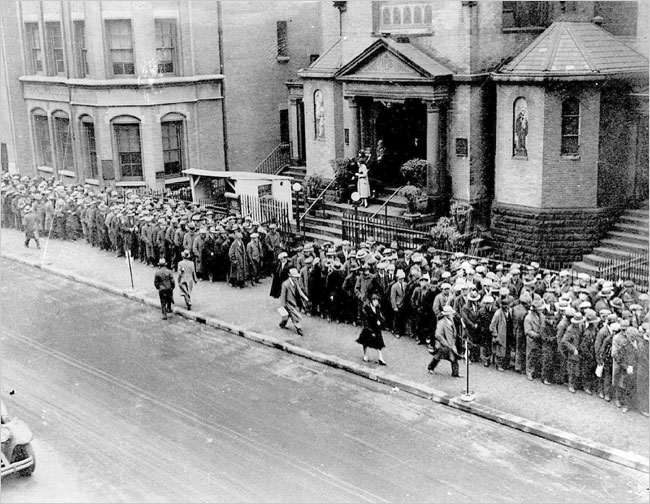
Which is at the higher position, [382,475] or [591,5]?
[591,5]

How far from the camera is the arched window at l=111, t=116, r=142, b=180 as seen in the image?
106 ft

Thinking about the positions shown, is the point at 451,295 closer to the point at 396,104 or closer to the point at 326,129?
the point at 396,104

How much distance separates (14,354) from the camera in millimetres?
17594

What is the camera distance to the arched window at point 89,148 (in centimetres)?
3338

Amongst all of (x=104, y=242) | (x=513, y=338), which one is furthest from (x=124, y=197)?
(x=513, y=338)

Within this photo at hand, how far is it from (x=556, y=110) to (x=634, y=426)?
1077cm

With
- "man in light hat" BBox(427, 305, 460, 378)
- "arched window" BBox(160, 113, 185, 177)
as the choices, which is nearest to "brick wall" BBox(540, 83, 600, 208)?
"man in light hat" BBox(427, 305, 460, 378)

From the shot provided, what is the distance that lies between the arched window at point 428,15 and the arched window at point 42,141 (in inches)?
761

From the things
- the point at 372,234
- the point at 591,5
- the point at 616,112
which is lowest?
the point at 372,234

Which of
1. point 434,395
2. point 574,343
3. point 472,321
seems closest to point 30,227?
point 472,321

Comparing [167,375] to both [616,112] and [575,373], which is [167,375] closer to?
[575,373]

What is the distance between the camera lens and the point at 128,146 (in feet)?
107

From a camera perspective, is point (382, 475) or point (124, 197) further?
point (124, 197)

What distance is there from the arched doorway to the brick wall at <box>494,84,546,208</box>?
13.1 ft
